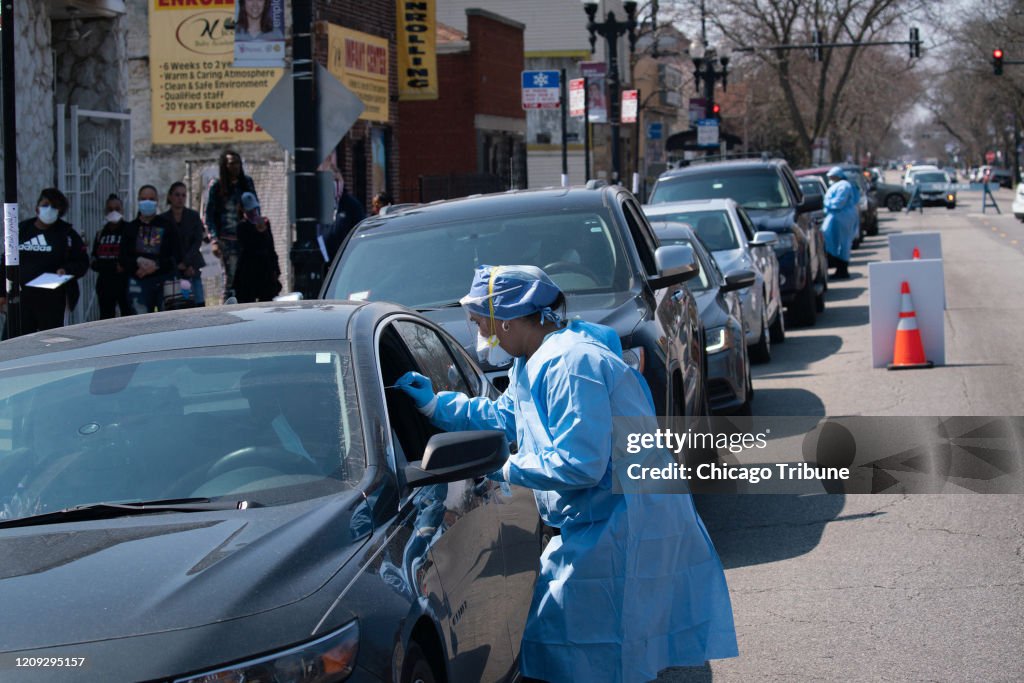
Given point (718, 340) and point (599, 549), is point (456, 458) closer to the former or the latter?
point (599, 549)

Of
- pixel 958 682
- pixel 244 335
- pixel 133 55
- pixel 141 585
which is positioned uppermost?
pixel 133 55

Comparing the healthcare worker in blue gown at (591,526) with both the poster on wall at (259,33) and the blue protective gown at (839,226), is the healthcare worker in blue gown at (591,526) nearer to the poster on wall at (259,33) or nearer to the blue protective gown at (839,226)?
the poster on wall at (259,33)

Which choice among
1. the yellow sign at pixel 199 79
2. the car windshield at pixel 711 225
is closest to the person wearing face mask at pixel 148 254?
the car windshield at pixel 711 225

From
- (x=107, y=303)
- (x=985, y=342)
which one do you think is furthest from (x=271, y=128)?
(x=985, y=342)

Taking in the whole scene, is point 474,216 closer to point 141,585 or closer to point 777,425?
point 777,425

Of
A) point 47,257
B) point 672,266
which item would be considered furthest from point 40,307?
point 672,266

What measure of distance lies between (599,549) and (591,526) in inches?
3.4

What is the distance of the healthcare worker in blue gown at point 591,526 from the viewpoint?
4.09 m

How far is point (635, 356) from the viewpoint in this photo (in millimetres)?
7539

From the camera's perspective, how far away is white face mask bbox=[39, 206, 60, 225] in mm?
13008

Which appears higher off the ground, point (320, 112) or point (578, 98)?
point (578, 98)

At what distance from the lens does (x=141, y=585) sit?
11.0 ft

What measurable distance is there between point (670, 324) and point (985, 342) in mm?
8611

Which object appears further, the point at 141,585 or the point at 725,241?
the point at 725,241
